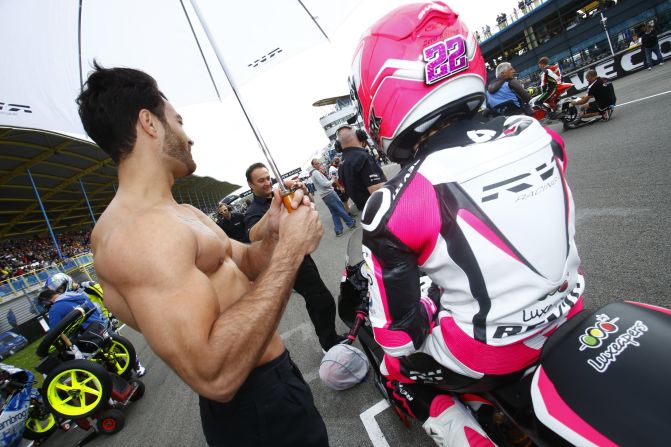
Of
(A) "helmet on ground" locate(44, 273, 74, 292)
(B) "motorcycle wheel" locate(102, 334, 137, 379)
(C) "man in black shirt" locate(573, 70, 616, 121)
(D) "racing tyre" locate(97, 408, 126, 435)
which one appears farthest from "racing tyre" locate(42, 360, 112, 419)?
(C) "man in black shirt" locate(573, 70, 616, 121)

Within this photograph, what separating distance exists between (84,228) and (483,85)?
41.2m

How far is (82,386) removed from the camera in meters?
3.63

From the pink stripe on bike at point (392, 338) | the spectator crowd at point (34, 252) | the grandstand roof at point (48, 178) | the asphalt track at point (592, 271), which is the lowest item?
the asphalt track at point (592, 271)

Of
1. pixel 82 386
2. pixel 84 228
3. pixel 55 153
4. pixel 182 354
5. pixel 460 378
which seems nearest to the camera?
pixel 182 354

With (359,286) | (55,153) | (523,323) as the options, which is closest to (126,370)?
(359,286)

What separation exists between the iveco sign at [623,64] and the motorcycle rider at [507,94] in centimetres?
959

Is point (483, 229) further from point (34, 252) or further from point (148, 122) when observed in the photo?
point (34, 252)

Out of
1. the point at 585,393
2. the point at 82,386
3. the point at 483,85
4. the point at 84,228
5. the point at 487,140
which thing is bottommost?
the point at 82,386

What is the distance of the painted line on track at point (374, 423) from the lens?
7.04 ft

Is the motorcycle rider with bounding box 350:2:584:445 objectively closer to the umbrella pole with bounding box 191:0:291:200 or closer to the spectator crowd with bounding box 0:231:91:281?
the umbrella pole with bounding box 191:0:291:200

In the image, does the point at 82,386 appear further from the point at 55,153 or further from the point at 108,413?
the point at 55,153

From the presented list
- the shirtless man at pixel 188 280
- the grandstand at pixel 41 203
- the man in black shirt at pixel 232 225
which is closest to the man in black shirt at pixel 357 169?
the man in black shirt at pixel 232 225

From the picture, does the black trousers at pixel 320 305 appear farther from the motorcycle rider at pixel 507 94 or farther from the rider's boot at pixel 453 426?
the motorcycle rider at pixel 507 94

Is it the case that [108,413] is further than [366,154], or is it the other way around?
[366,154]
